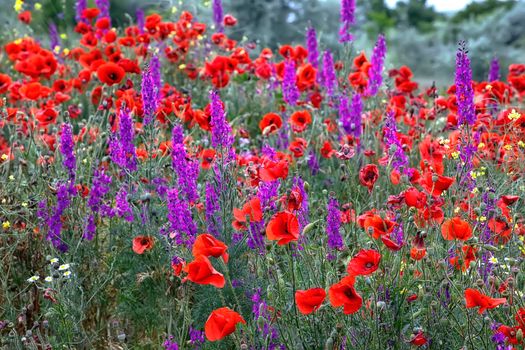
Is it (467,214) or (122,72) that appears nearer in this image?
(467,214)

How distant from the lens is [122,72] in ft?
13.0

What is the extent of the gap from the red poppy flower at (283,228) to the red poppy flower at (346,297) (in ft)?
0.60

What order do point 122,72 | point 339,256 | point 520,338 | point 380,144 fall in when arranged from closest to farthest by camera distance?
1. point 520,338
2. point 339,256
3. point 122,72
4. point 380,144

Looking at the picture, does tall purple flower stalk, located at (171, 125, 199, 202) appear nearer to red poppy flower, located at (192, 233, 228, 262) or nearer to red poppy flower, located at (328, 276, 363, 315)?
red poppy flower, located at (192, 233, 228, 262)

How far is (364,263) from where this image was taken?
2105mm

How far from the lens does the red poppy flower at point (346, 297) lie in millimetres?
2055

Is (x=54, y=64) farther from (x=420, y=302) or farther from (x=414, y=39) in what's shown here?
(x=414, y=39)

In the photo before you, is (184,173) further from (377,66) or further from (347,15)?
(347,15)

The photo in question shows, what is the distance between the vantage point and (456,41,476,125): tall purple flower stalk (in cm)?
284

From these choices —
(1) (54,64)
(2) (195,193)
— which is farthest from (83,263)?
(1) (54,64)

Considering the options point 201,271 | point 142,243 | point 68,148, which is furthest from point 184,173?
point 201,271

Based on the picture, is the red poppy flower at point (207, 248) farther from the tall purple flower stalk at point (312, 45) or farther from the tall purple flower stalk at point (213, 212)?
the tall purple flower stalk at point (312, 45)

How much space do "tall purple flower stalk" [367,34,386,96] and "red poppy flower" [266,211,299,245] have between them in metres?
2.46

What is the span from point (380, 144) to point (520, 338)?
249cm
